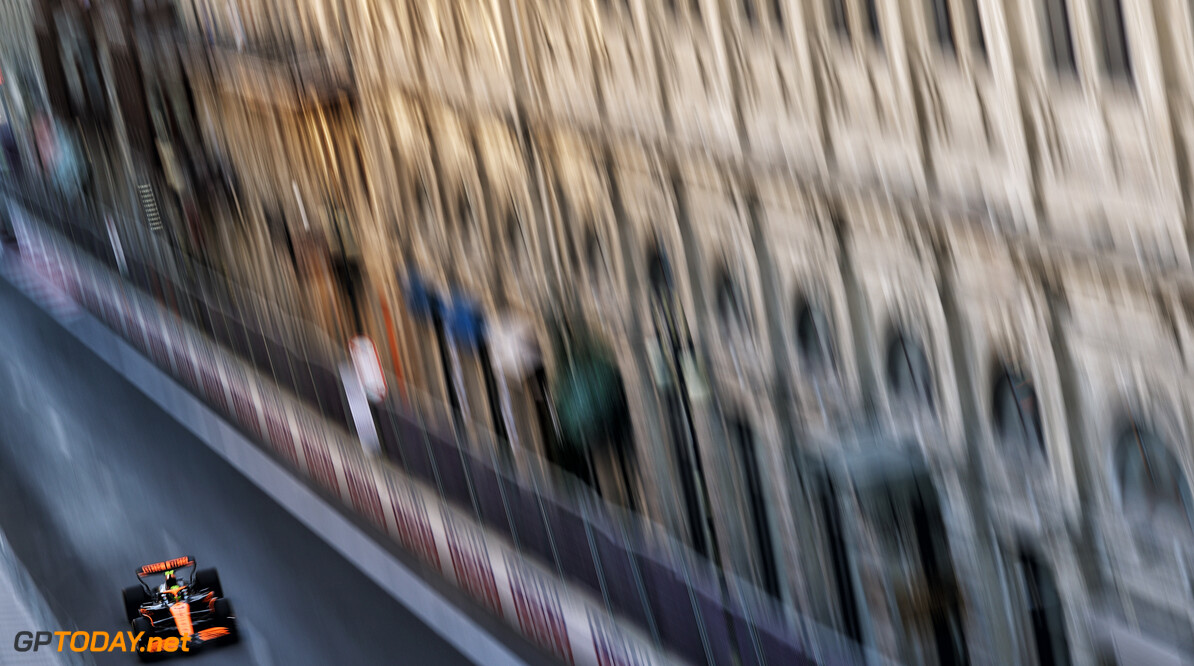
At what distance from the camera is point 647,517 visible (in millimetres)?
16406

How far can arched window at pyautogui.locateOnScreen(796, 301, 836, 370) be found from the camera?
13.5 m

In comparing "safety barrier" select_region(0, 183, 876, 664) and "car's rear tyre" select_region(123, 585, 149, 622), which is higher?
"safety barrier" select_region(0, 183, 876, 664)

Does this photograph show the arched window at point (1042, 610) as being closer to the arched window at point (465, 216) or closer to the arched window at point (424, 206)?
the arched window at point (465, 216)

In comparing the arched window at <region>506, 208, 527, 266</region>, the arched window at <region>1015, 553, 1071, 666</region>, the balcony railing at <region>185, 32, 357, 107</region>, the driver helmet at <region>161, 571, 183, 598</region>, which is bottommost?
the arched window at <region>1015, 553, 1071, 666</region>

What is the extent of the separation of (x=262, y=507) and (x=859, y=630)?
29.1ft

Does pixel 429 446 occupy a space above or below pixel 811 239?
below

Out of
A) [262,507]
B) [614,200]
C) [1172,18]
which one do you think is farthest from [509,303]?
[1172,18]

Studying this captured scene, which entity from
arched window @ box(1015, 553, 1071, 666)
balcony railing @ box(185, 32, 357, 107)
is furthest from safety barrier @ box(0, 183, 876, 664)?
balcony railing @ box(185, 32, 357, 107)

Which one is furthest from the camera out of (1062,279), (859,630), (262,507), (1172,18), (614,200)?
(262,507)

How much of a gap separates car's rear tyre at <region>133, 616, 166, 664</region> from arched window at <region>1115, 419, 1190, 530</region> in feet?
32.1

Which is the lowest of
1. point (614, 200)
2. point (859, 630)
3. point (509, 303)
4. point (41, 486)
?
point (859, 630)

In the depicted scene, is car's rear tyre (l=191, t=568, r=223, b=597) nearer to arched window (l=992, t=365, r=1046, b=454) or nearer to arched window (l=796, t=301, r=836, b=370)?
arched window (l=796, t=301, r=836, b=370)

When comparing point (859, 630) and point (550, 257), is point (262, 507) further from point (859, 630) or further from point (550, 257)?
point (859, 630)

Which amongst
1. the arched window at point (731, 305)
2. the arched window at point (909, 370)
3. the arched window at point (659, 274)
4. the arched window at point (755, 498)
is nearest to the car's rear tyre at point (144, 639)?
the arched window at point (755, 498)
